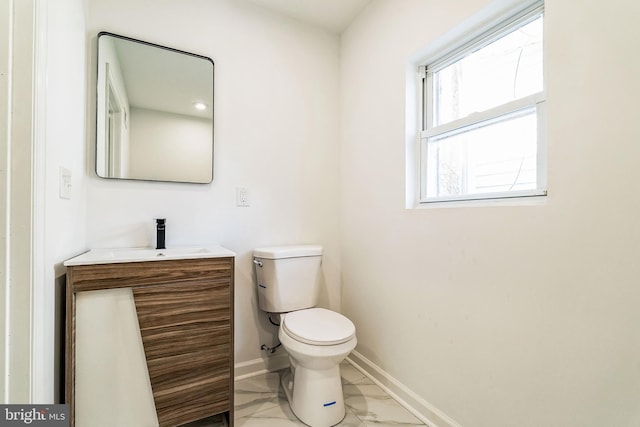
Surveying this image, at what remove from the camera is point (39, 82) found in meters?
0.80

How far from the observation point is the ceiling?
5.84 feet

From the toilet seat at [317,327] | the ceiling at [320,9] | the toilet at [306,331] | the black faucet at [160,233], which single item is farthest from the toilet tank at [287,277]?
the ceiling at [320,9]

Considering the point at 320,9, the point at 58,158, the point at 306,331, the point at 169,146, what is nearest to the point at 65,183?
the point at 58,158

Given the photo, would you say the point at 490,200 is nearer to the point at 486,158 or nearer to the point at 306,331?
the point at 486,158

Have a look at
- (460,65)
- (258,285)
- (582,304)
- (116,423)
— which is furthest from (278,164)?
(582,304)

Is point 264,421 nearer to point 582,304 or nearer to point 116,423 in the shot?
point 116,423

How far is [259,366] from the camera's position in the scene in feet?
5.89

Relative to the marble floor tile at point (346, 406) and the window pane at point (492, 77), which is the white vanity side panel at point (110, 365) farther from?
the window pane at point (492, 77)

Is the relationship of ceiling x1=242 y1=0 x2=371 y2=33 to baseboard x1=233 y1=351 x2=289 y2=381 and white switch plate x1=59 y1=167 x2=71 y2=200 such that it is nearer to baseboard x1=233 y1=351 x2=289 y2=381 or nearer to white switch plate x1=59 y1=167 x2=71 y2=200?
white switch plate x1=59 y1=167 x2=71 y2=200

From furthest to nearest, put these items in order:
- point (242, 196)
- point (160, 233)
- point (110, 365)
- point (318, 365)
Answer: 1. point (242, 196)
2. point (160, 233)
3. point (318, 365)
4. point (110, 365)

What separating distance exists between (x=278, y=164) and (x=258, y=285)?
2.61 feet

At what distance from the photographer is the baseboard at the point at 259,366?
1739 millimetres

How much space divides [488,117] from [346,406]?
5.12 ft

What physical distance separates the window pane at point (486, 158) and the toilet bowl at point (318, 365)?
2.87ft
